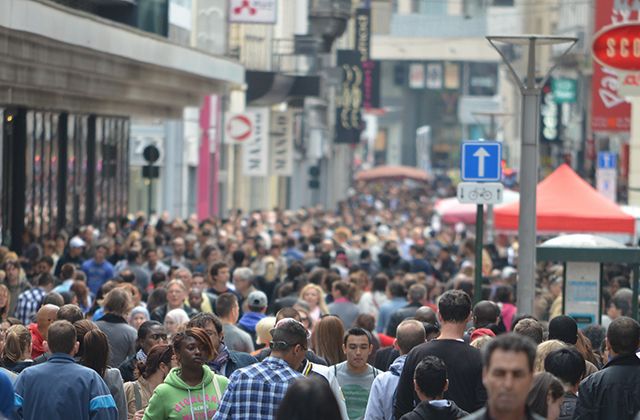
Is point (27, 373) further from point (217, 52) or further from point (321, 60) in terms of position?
point (321, 60)

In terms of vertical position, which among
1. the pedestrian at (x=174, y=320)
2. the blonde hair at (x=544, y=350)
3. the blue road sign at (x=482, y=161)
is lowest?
the pedestrian at (x=174, y=320)

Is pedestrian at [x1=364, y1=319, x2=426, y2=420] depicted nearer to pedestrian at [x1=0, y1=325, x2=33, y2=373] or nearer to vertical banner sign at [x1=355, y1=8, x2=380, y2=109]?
pedestrian at [x1=0, y1=325, x2=33, y2=373]

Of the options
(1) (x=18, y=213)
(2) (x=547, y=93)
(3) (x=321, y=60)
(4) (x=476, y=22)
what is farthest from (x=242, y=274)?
(4) (x=476, y=22)

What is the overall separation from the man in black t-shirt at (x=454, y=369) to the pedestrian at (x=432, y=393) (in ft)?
1.61

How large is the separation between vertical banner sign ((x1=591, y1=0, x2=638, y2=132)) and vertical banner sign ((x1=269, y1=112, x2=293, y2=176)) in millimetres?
15073

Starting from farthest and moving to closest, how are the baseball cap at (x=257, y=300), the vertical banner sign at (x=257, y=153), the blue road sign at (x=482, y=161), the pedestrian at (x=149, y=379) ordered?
the vertical banner sign at (x=257, y=153)
the blue road sign at (x=482, y=161)
the baseball cap at (x=257, y=300)
the pedestrian at (x=149, y=379)

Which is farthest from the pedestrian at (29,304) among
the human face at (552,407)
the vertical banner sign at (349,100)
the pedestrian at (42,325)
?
the vertical banner sign at (349,100)

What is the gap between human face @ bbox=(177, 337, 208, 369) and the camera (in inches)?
358

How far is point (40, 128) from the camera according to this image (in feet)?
97.3

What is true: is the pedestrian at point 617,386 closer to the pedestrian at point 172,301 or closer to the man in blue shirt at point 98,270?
the pedestrian at point 172,301

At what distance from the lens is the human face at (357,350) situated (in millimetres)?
10523

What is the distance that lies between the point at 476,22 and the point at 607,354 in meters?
153

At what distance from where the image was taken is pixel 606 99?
120 ft

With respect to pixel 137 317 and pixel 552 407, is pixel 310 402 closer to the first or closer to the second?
pixel 552 407
